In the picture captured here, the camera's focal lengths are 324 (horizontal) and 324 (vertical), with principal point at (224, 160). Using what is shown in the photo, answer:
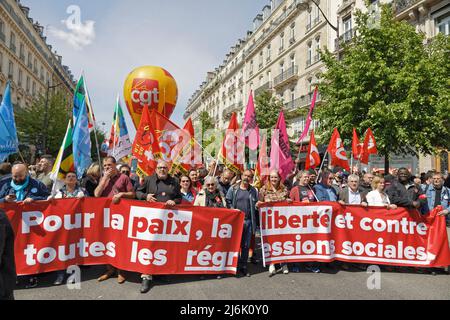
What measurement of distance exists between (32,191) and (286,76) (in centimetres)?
3076

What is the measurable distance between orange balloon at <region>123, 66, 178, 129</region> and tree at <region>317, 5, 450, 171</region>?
7558 mm

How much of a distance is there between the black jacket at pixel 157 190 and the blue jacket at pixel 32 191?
1351 mm

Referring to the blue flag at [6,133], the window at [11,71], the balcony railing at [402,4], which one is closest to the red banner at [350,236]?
the blue flag at [6,133]

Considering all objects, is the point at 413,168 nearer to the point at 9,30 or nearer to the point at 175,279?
the point at 175,279

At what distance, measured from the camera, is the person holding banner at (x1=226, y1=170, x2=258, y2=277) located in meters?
5.05

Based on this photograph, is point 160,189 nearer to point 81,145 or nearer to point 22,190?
point 81,145

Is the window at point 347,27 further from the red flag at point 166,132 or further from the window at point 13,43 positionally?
the window at point 13,43

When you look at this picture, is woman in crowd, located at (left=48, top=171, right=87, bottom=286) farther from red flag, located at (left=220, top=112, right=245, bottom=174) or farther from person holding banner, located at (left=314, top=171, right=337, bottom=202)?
person holding banner, located at (left=314, top=171, right=337, bottom=202)

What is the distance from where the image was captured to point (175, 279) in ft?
15.4

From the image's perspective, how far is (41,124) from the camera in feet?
82.7

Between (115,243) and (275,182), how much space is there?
8.92 ft

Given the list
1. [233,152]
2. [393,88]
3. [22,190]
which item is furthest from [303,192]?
[393,88]

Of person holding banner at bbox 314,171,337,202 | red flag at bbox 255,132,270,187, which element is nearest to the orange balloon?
red flag at bbox 255,132,270,187

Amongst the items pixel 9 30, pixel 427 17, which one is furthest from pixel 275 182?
pixel 9 30
